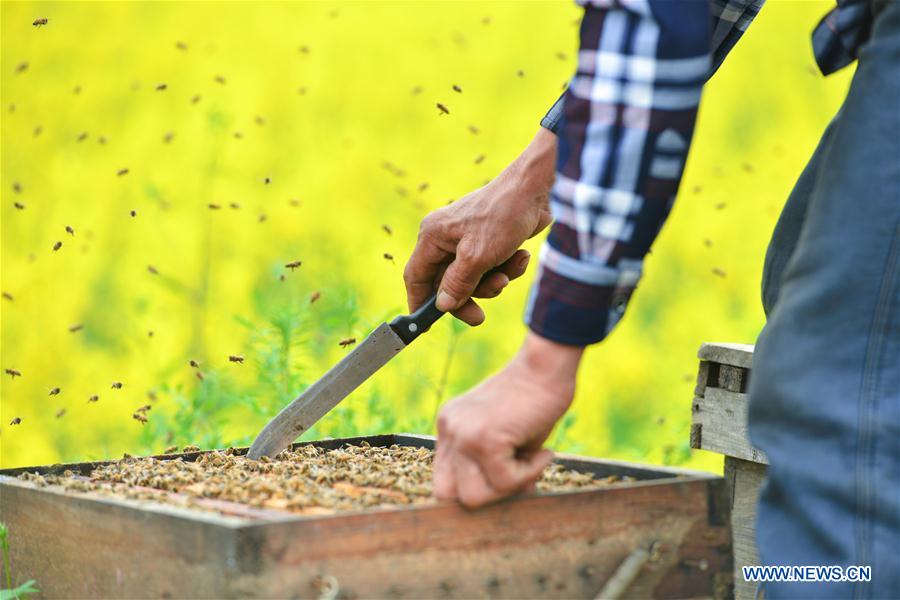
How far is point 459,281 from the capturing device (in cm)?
229

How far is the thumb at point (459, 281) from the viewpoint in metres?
2.27

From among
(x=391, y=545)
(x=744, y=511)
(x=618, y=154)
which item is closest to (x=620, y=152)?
(x=618, y=154)

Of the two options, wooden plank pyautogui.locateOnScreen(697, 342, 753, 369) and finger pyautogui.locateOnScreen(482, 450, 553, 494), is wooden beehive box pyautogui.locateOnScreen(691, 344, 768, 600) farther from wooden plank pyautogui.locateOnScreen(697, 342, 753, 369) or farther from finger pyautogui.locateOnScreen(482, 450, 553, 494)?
finger pyautogui.locateOnScreen(482, 450, 553, 494)

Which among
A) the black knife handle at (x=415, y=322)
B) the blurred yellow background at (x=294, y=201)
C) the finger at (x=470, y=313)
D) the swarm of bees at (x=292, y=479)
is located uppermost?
the blurred yellow background at (x=294, y=201)

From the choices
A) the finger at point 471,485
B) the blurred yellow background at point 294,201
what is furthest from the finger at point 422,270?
the blurred yellow background at point 294,201

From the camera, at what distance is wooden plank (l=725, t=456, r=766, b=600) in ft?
8.41

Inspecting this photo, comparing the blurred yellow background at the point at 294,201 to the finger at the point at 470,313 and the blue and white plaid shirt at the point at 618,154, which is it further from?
the blue and white plaid shirt at the point at 618,154

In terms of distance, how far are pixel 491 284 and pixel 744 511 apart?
0.87m

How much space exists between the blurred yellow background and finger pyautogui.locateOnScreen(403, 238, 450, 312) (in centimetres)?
133

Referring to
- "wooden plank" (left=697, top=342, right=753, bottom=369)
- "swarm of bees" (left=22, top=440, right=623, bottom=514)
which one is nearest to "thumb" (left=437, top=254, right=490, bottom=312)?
"swarm of bees" (left=22, top=440, right=623, bottom=514)

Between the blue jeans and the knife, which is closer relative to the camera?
the blue jeans

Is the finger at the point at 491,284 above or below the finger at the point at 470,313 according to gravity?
above

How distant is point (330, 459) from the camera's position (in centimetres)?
223

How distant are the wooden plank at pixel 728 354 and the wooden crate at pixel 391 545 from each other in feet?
2.15
